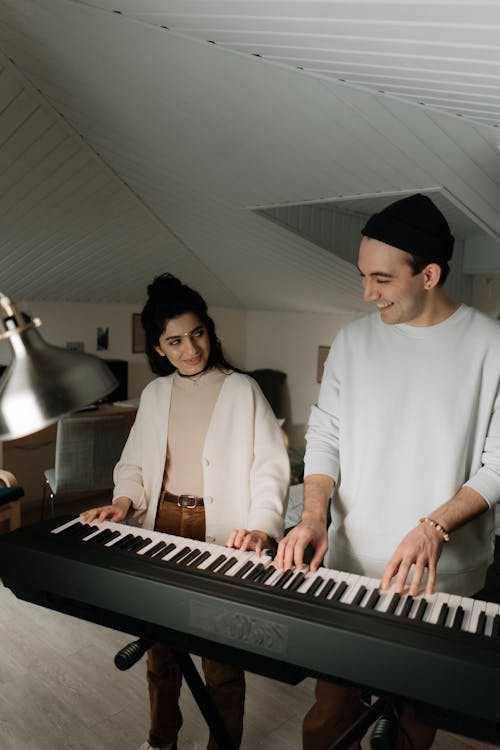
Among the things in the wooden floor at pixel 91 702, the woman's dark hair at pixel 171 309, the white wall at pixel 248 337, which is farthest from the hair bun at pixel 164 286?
the white wall at pixel 248 337

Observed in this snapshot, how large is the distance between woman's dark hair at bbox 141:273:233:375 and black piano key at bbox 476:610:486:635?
3.54 feet

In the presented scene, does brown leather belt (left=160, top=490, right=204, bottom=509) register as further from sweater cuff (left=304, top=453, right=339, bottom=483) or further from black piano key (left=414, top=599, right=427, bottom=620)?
black piano key (left=414, top=599, right=427, bottom=620)

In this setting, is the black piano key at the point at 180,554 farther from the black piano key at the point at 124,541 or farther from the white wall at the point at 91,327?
the white wall at the point at 91,327

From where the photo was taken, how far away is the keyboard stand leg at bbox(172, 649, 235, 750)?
54.8 inches

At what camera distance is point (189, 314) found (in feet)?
6.02

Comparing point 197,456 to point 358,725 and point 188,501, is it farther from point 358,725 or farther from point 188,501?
point 358,725

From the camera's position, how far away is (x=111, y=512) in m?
1.66

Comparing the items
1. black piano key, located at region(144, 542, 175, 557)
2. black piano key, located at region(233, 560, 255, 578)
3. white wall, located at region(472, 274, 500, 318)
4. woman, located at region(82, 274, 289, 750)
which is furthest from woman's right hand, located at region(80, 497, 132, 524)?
white wall, located at region(472, 274, 500, 318)

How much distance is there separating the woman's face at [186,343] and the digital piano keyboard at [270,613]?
585 mm

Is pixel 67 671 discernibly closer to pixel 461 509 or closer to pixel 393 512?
pixel 393 512

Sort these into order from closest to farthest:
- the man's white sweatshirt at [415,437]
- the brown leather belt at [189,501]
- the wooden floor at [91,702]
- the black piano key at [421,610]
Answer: the black piano key at [421,610]
the man's white sweatshirt at [415,437]
the brown leather belt at [189,501]
the wooden floor at [91,702]

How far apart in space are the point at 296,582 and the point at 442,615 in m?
0.28

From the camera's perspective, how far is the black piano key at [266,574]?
4.05 ft

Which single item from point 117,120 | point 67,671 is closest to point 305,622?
point 67,671
